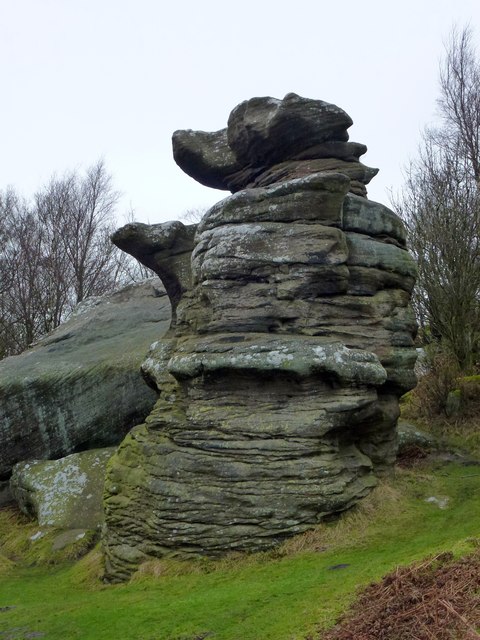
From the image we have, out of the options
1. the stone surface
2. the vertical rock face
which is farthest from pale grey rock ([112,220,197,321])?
the stone surface

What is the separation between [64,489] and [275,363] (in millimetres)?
6982

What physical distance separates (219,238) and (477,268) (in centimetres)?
1080

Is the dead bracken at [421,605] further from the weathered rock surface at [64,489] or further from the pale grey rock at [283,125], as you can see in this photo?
the pale grey rock at [283,125]

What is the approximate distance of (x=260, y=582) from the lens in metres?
7.66

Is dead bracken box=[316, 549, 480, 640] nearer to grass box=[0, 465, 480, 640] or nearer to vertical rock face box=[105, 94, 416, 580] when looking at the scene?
grass box=[0, 465, 480, 640]

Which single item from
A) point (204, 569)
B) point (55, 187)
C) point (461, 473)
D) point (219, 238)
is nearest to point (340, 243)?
point (219, 238)

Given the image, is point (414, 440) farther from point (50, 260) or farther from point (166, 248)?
point (50, 260)

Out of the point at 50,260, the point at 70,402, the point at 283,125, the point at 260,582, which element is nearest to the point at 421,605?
the point at 260,582

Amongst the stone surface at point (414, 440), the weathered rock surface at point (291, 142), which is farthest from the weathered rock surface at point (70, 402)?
the stone surface at point (414, 440)

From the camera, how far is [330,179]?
10898 millimetres

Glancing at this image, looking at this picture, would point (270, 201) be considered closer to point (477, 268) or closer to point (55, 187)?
point (477, 268)

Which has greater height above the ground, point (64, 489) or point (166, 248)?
point (166, 248)

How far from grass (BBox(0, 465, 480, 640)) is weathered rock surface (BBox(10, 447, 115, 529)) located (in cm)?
154

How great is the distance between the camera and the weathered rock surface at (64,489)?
13000mm
